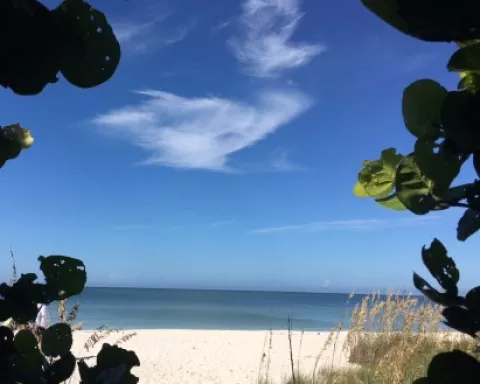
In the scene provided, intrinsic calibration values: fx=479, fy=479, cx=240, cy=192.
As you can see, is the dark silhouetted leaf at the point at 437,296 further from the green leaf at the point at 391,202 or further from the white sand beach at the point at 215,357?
the white sand beach at the point at 215,357

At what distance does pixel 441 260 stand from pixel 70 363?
0.44 m

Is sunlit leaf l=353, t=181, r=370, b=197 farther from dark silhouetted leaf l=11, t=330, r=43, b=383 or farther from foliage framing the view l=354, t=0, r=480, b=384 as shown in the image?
dark silhouetted leaf l=11, t=330, r=43, b=383

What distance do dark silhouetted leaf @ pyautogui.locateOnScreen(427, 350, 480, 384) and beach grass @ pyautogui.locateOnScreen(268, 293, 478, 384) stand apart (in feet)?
9.58

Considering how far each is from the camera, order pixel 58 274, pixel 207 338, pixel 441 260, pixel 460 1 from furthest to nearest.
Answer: pixel 207 338, pixel 58 274, pixel 441 260, pixel 460 1

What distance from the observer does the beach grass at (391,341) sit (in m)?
3.47

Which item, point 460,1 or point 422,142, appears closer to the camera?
point 460,1

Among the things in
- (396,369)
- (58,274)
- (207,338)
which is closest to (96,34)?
(58,274)

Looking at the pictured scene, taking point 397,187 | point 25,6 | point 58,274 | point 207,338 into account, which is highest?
point 25,6

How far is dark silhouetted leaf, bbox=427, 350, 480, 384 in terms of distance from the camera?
40 cm

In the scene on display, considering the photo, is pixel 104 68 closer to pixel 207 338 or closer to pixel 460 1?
pixel 460 1

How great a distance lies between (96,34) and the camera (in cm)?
50

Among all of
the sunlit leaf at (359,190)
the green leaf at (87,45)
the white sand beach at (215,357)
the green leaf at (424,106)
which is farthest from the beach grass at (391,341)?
the green leaf at (87,45)

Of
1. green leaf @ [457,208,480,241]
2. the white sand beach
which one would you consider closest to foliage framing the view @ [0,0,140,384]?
green leaf @ [457,208,480,241]

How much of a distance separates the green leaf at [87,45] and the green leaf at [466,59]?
34 cm
